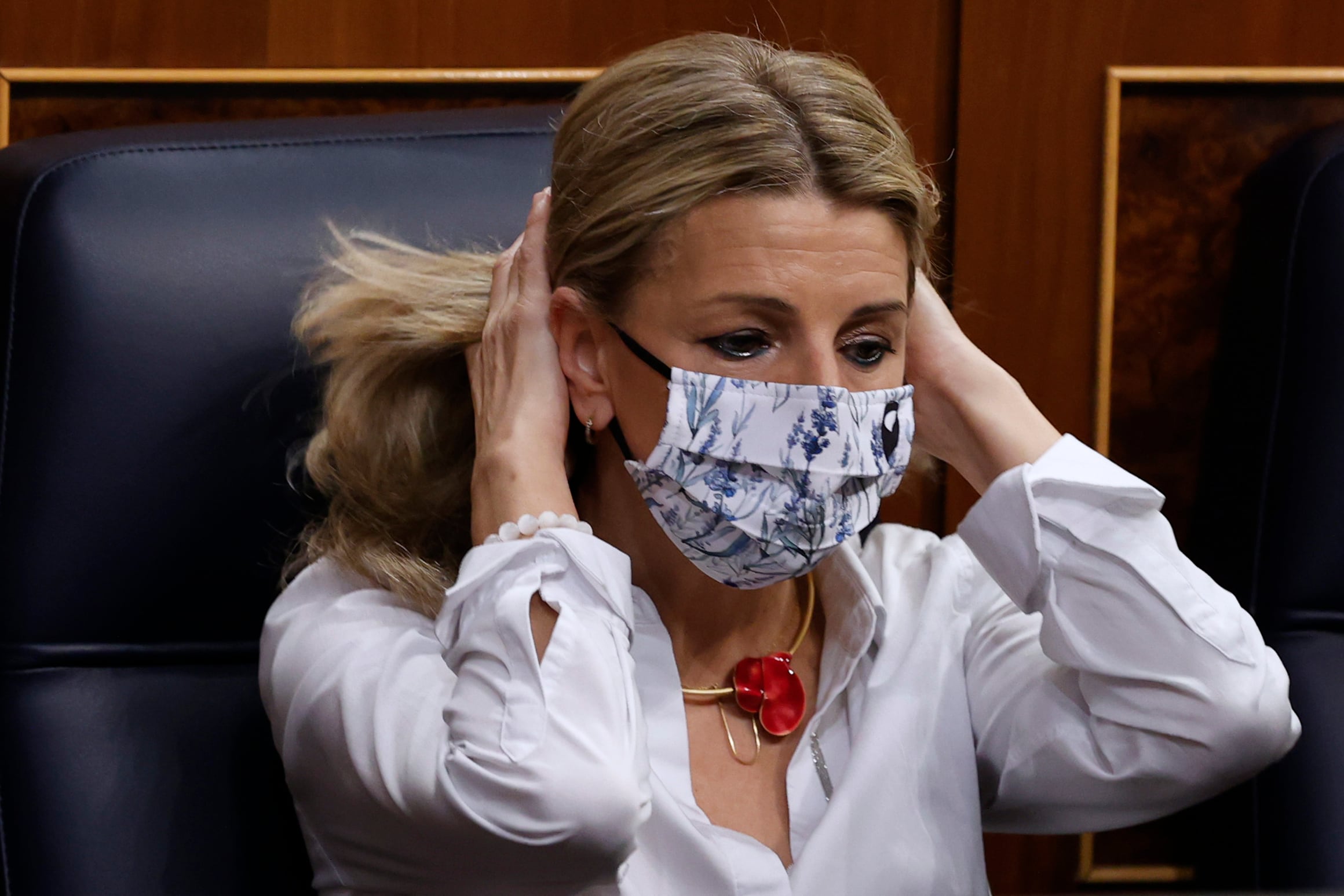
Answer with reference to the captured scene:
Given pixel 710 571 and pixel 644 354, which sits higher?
pixel 644 354

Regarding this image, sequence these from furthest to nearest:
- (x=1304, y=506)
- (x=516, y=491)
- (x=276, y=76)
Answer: (x=276, y=76), (x=1304, y=506), (x=516, y=491)

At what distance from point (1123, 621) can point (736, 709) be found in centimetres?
34

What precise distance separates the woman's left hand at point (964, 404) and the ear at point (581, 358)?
11.7 inches

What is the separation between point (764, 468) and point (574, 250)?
0.24m

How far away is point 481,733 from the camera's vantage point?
1057 millimetres

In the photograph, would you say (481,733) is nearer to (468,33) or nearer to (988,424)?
(988,424)

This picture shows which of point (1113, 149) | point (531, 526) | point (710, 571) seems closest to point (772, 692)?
point (710, 571)

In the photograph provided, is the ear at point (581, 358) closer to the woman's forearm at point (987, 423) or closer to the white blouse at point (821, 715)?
the white blouse at point (821, 715)

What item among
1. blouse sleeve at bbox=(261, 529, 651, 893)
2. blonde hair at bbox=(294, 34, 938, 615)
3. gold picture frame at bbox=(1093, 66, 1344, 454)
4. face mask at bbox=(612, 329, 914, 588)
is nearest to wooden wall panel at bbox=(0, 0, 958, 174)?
gold picture frame at bbox=(1093, 66, 1344, 454)

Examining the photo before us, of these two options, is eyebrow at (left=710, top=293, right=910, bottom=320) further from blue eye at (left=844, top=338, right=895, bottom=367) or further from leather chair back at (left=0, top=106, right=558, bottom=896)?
leather chair back at (left=0, top=106, right=558, bottom=896)

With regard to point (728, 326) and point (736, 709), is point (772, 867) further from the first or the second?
point (728, 326)

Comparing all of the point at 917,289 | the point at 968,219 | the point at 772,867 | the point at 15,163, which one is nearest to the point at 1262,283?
the point at 968,219

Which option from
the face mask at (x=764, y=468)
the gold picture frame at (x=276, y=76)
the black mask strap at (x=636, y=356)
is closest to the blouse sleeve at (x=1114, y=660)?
the face mask at (x=764, y=468)

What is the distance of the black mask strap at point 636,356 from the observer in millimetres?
1156
